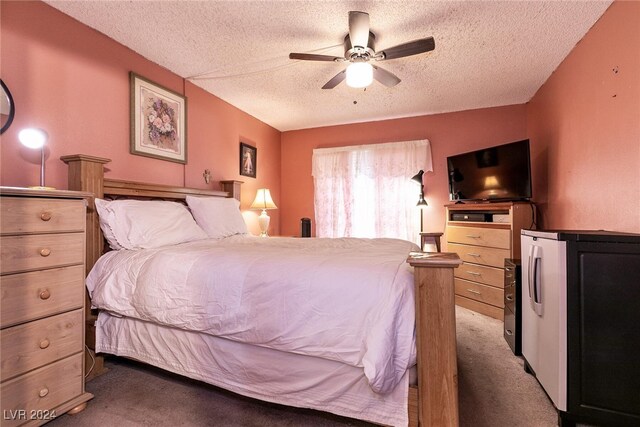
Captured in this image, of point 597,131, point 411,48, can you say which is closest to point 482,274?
point 597,131

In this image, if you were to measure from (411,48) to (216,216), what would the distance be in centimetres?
214

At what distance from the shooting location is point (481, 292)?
3045mm

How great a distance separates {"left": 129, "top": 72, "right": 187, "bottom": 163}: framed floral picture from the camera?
8.24ft

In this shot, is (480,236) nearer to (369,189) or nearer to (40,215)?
(369,189)

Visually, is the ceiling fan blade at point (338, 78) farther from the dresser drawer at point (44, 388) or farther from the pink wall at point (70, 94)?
the dresser drawer at point (44, 388)

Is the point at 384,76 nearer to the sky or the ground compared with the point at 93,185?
nearer to the sky

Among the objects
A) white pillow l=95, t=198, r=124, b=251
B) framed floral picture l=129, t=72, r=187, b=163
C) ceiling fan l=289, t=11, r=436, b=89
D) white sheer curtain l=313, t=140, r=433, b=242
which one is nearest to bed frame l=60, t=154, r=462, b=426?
ceiling fan l=289, t=11, r=436, b=89

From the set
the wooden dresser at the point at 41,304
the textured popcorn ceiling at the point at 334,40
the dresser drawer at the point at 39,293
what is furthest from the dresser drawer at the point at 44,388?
the textured popcorn ceiling at the point at 334,40

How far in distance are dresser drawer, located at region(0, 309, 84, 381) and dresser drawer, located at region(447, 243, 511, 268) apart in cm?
333

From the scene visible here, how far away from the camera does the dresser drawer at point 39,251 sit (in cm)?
127

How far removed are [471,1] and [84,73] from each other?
2.75 m

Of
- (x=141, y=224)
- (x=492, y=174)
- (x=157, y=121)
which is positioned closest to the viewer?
(x=141, y=224)

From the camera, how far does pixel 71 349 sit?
1.50 meters

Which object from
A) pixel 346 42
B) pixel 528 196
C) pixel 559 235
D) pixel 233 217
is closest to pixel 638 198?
pixel 559 235
